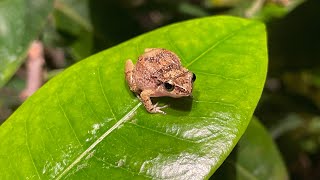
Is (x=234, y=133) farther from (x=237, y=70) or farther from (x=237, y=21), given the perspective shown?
(x=237, y=21)

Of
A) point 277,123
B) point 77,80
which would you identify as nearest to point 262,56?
point 77,80

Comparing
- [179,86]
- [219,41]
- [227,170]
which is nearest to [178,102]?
[179,86]

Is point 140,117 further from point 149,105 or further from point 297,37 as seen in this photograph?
point 297,37

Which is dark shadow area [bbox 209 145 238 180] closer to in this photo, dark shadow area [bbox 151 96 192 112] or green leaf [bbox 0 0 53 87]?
dark shadow area [bbox 151 96 192 112]

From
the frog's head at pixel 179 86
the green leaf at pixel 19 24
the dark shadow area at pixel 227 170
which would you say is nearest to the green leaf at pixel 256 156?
the dark shadow area at pixel 227 170

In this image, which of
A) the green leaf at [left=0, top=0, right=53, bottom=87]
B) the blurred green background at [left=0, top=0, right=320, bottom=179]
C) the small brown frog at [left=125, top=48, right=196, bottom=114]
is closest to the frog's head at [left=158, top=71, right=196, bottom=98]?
the small brown frog at [left=125, top=48, right=196, bottom=114]

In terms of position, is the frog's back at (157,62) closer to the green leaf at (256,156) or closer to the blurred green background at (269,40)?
the green leaf at (256,156)
